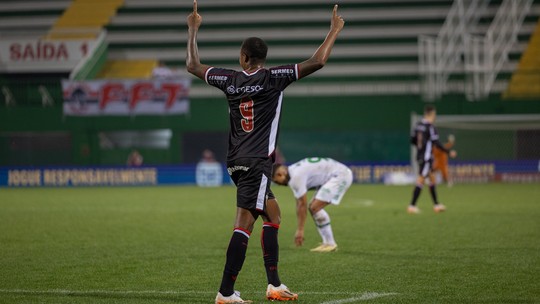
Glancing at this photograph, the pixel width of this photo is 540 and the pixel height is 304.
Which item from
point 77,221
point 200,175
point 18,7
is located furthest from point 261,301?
point 18,7

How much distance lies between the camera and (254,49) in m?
7.38

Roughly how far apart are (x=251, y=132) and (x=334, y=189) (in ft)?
17.0

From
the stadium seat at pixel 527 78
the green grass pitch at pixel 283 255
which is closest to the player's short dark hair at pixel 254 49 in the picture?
the green grass pitch at pixel 283 255

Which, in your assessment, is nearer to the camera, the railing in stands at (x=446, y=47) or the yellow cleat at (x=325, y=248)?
the yellow cleat at (x=325, y=248)

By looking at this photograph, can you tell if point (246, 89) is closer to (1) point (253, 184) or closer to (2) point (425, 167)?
(1) point (253, 184)

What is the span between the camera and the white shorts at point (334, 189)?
40.8ft

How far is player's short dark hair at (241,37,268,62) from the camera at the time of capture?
7379 mm

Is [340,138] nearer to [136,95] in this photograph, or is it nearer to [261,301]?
[136,95]

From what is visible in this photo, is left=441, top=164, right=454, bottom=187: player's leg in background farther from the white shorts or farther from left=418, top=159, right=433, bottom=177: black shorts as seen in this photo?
the white shorts

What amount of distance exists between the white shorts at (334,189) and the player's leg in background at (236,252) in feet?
16.5

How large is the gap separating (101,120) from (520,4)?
18123mm

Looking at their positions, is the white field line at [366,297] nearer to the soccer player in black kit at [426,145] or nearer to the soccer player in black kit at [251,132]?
the soccer player in black kit at [251,132]

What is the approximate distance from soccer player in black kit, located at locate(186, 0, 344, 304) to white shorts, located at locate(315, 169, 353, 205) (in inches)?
190

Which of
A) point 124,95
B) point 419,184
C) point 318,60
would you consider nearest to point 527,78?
point 124,95
